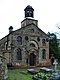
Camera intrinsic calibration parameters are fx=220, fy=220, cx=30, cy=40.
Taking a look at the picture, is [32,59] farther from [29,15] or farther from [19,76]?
[19,76]

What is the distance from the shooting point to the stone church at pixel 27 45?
140 feet

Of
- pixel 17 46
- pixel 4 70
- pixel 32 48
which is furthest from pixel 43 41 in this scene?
pixel 4 70

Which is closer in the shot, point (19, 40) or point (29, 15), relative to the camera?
point (19, 40)

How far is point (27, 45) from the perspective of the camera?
1724 inches

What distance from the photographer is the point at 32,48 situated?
Answer: 145ft

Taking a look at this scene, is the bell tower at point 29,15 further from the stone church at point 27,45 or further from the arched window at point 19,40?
the arched window at point 19,40

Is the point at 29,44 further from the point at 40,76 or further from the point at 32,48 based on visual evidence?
the point at 40,76

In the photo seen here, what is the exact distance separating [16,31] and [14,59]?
5.47 meters

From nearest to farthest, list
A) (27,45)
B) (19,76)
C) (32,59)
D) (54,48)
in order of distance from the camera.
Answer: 1. (19,76)
2. (27,45)
3. (32,59)
4. (54,48)

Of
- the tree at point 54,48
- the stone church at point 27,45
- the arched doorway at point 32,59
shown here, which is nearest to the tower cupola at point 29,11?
the stone church at point 27,45

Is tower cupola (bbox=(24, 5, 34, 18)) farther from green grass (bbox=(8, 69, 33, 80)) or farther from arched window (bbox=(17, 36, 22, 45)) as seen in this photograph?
green grass (bbox=(8, 69, 33, 80))

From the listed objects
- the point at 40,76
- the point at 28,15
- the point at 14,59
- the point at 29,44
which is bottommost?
the point at 40,76

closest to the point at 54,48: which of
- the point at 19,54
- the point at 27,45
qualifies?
the point at 27,45

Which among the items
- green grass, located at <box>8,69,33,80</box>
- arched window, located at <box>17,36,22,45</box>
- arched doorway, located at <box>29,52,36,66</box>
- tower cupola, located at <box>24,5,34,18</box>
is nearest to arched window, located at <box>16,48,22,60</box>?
arched window, located at <box>17,36,22,45</box>
